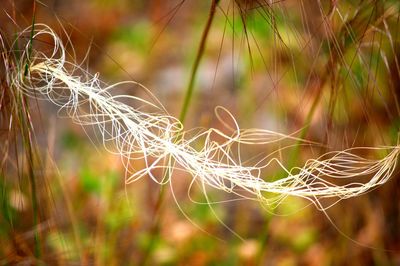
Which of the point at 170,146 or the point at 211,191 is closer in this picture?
the point at 170,146

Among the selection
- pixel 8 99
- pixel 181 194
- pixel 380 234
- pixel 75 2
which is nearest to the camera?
pixel 8 99

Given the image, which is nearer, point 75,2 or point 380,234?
point 380,234

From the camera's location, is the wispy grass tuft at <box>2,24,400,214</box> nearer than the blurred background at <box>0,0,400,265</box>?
Yes

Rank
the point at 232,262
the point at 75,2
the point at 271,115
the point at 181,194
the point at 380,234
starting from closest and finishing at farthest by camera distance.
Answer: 1. the point at 232,262
2. the point at 380,234
3. the point at 181,194
4. the point at 271,115
5. the point at 75,2

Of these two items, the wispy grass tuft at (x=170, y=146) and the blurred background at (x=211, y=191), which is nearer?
the wispy grass tuft at (x=170, y=146)

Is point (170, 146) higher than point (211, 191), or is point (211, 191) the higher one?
point (170, 146)

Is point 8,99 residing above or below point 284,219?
above

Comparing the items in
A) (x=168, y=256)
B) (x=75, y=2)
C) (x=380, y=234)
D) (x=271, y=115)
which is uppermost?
(x=75, y=2)

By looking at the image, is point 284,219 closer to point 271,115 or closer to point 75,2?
point 271,115

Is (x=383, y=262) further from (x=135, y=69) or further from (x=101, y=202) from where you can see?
(x=135, y=69)

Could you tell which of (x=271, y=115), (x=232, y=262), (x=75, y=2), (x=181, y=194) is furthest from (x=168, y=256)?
(x=75, y=2)
